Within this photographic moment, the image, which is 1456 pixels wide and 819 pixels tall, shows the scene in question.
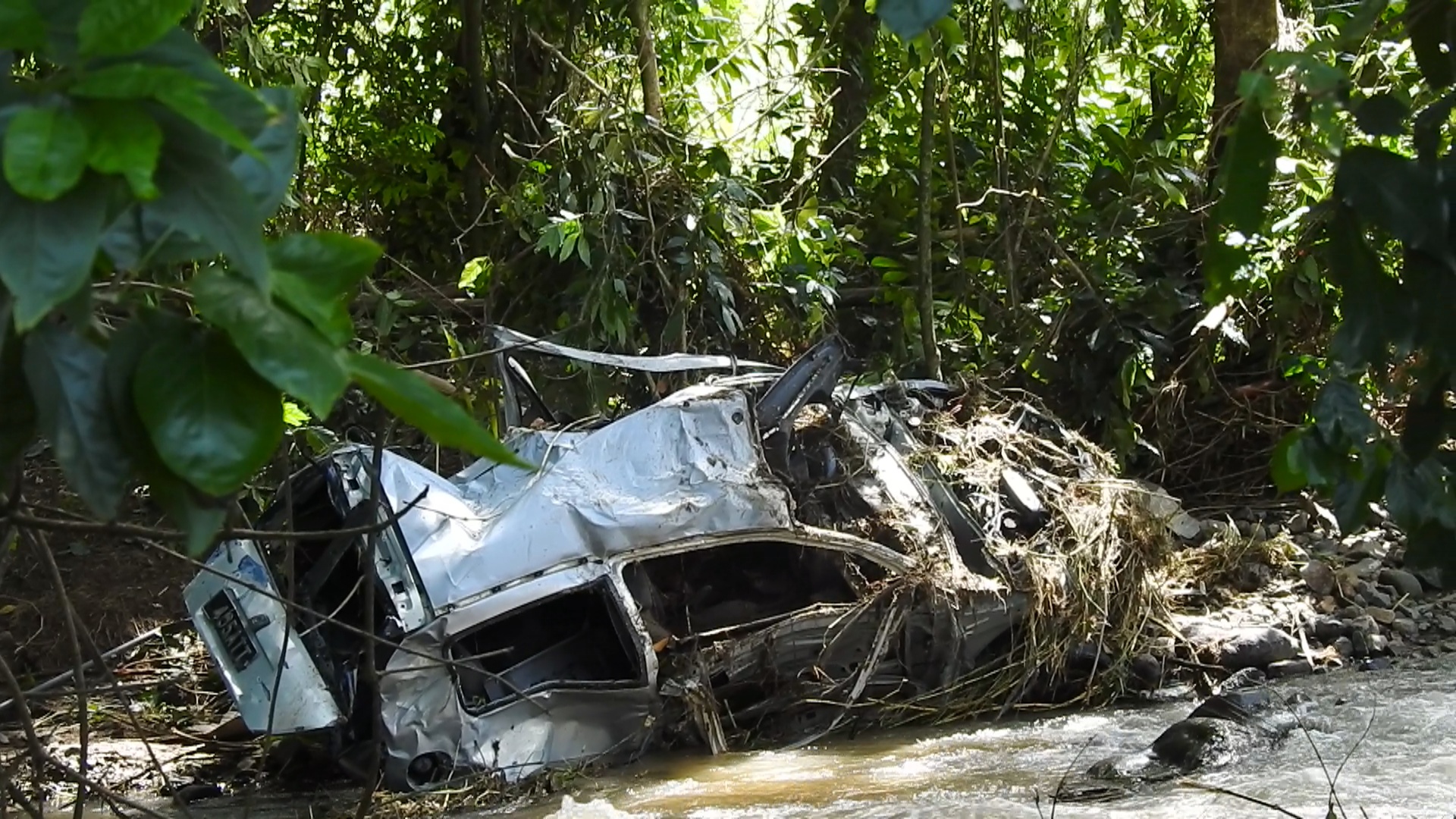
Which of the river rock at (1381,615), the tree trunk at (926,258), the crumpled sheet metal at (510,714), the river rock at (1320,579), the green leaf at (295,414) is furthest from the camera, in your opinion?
the tree trunk at (926,258)

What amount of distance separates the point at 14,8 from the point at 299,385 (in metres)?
0.33

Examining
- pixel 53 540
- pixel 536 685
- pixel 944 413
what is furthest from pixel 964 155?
pixel 53 540

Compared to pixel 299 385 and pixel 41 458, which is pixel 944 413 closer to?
pixel 41 458

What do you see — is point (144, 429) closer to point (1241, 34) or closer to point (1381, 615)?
point (1381, 615)

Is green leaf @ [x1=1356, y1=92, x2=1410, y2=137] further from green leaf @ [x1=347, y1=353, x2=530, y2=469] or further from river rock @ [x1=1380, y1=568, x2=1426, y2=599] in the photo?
river rock @ [x1=1380, y1=568, x2=1426, y2=599]

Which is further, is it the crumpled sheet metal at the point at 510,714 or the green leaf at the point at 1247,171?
Result: the crumpled sheet metal at the point at 510,714

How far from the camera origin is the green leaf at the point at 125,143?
0.88m

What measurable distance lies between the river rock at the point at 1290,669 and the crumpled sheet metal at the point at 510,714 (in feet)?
12.4

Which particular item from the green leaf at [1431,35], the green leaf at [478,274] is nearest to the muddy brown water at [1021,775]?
the green leaf at [478,274]

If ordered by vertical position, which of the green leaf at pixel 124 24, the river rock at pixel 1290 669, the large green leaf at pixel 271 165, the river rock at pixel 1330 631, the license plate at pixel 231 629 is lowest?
the river rock at pixel 1290 669

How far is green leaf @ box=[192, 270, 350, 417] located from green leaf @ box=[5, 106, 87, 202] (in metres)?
0.12

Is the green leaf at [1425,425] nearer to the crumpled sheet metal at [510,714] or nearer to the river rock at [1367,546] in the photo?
the crumpled sheet metal at [510,714]

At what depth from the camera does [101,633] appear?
8.18 metres

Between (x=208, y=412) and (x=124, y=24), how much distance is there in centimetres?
27
